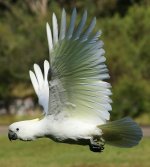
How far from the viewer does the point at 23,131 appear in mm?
7391

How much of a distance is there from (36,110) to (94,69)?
2343cm

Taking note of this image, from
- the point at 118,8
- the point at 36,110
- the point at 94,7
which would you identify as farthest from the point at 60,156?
the point at 118,8

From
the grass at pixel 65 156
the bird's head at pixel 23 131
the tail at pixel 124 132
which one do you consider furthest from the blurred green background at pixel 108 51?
the tail at pixel 124 132

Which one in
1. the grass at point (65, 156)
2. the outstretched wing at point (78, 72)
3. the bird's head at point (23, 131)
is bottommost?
the grass at point (65, 156)

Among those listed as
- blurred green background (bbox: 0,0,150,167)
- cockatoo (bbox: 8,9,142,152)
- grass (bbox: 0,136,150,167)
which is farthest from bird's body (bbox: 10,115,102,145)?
blurred green background (bbox: 0,0,150,167)

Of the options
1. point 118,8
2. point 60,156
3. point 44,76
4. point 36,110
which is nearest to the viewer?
point 44,76

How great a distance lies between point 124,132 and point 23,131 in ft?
3.21

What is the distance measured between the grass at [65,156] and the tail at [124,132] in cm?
447

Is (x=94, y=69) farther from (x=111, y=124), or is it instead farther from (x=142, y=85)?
(x=142, y=85)

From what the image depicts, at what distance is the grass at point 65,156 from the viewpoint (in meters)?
12.1

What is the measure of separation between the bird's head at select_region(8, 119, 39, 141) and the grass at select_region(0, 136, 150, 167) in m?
4.55

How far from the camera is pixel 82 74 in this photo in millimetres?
7090

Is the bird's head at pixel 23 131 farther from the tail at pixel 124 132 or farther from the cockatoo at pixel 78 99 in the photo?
the tail at pixel 124 132

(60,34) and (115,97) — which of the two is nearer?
(60,34)
